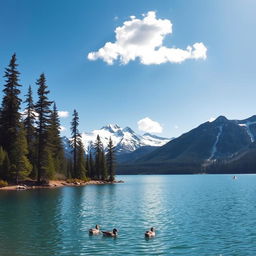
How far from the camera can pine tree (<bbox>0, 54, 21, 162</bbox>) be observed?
8406 centimetres

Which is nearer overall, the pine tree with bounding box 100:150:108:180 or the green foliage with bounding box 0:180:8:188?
the green foliage with bounding box 0:180:8:188

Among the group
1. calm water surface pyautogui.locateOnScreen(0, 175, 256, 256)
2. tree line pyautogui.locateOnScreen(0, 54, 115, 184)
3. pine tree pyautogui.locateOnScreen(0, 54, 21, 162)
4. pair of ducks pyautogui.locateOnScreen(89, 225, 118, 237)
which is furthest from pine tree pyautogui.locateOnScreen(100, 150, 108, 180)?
pair of ducks pyautogui.locateOnScreen(89, 225, 118, 237)

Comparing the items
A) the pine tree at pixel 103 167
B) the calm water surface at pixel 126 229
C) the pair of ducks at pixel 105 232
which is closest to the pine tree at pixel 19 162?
the calm water surface at pixel 126 229

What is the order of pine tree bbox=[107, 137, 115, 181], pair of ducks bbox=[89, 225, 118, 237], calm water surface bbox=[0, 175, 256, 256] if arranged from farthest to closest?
pine tree bbox=[107, 137, 115, 181]
pair of ducks bbox=[89, 225, 118, 237]
calm water surface bbox=[0, 175, 256, 256]

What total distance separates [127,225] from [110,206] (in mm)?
17140

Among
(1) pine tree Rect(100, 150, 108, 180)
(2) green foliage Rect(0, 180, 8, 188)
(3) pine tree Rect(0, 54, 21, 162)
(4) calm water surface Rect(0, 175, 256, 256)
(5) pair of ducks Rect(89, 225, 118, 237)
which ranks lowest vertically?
(4) calm water surface Rect(0, 175, 256, 256)

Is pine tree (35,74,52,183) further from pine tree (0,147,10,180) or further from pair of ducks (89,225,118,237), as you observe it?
pair of ducks (89,225,118,237)

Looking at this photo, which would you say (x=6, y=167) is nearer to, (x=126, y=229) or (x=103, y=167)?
(x=126, y=229)

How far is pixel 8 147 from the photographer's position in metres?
83.4

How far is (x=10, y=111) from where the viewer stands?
279ft

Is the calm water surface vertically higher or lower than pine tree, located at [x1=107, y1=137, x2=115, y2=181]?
lower

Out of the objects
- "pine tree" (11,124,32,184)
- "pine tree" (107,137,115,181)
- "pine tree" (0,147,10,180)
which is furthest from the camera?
"pine tree" (107,137,115,181)

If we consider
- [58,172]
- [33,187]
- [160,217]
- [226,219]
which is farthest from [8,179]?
[226,219]

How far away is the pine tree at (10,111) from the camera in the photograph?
84062mm
